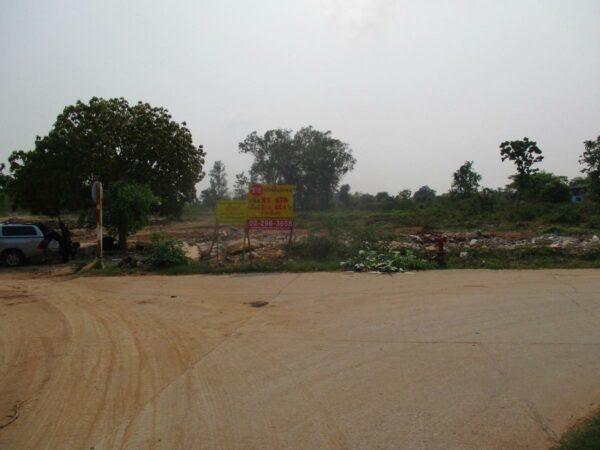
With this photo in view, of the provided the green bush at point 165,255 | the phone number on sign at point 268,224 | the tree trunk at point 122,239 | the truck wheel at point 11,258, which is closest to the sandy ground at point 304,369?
the green bush at point 165,255

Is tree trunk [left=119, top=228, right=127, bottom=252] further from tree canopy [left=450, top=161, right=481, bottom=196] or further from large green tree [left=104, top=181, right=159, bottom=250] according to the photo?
tree canopy [left=450, top=161, right=481, bottom=196]

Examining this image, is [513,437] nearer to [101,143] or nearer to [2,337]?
[2,337]

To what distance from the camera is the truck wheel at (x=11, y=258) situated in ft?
56.5

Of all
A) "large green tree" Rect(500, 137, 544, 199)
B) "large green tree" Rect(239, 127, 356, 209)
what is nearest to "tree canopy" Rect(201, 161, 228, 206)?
"large green tree" Rect(239, 127, 356, 209)

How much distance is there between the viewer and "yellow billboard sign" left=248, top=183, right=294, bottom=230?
50.8 feet

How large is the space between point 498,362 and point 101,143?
17.4 metres

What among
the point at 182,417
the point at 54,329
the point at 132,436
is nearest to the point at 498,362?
the point at 182,417

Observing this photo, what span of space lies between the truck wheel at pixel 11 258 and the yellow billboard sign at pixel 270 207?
8.53 m

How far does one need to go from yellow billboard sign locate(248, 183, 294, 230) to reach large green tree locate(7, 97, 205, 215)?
6.76 metres

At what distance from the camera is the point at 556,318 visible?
7535 millimetres

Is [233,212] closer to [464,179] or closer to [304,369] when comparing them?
[304,369]

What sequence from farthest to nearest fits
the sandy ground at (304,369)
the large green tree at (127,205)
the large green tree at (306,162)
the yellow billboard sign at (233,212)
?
the large green tree at (306,162) → the large green tree at (127,205) → the yellow billboard sign at (233,212) → the sandy ground at (304,369)

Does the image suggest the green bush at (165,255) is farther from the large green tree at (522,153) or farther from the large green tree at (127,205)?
the large green tree at (522,153)

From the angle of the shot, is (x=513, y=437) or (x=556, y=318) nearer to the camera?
(x=513, y=437)
